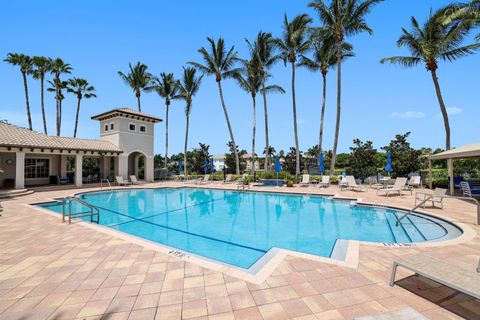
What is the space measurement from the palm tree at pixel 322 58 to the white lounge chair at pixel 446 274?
64.6 ft

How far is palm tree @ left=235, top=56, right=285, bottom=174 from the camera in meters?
25.0

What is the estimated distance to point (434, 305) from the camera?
282 centimetres

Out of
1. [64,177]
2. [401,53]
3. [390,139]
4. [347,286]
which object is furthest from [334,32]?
[64,177]

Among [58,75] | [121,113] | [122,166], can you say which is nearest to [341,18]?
[121,113]

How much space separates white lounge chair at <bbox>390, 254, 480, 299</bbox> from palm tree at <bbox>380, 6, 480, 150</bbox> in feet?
66.4

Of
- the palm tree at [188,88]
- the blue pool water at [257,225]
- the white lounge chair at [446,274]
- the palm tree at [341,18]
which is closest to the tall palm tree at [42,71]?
the palm tree at [188,88]

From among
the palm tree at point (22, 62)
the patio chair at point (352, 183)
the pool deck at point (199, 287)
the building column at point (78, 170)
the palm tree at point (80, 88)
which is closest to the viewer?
the pool deck at point (199, 287)

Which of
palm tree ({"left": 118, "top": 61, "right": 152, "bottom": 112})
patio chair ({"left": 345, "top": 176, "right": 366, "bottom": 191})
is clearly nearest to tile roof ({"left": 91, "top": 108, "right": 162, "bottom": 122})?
palm tree ({"left": 118, "top": 61, "right": 152, "bottom": 112})

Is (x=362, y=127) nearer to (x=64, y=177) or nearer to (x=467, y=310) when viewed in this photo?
(x=467, y=310)

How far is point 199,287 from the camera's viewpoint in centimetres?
331

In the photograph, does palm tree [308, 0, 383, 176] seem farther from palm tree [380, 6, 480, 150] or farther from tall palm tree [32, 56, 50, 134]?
tall palm tree [32, 56, 50, 134]

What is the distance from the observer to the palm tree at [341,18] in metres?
18.0

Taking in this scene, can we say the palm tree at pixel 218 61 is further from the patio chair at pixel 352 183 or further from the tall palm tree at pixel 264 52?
the patio chair at pixel 352 183

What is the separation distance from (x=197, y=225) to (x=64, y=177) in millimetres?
18359
